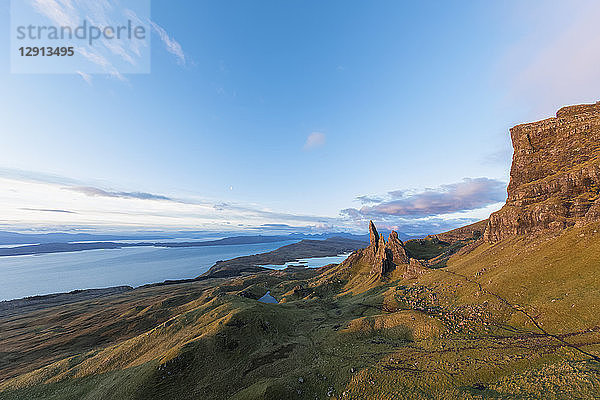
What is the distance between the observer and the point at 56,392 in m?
41.4

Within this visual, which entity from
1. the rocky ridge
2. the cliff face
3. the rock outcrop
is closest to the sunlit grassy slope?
the cliff face

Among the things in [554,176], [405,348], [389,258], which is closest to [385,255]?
[389,258]

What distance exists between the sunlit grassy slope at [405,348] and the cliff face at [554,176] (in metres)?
7.11

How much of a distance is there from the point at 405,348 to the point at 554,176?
73.4 metres

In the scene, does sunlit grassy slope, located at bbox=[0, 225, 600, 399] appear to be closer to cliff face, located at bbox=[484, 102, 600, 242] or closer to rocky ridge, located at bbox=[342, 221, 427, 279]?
cliff face, located at bbox=[484, 102, 600, 242]

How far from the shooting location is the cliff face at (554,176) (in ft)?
184

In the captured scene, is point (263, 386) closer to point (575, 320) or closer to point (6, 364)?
point (575, 320)

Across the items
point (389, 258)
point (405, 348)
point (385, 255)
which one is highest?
point (385, 255)

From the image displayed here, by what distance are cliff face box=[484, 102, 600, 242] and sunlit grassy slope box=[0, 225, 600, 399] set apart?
711 centimetres

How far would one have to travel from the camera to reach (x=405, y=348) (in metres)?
38.2

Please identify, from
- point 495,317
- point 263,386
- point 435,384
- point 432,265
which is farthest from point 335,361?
point 432,265

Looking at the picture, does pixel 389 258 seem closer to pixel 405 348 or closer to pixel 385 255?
pixel 385 255

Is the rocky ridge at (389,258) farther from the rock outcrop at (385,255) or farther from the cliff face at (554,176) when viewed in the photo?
the cliff face at (554,176)

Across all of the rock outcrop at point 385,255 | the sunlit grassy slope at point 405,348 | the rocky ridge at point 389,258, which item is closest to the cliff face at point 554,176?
the sunlit grassy slope at point 405,348
